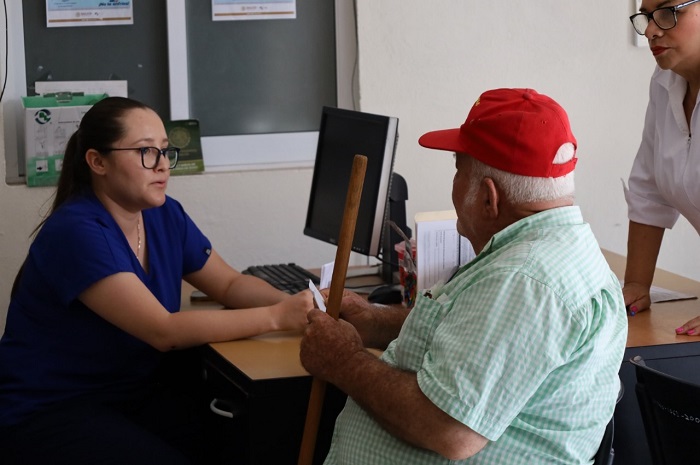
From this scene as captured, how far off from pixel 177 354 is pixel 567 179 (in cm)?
132

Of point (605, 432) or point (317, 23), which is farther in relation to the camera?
point (317, 23)

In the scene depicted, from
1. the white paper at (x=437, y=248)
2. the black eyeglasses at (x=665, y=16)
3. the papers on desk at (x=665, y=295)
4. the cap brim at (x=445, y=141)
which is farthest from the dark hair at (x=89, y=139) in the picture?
the papers on desk at (x=665, y=295)

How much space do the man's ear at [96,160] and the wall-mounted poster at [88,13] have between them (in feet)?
4.72

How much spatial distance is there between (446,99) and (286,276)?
1260 mm

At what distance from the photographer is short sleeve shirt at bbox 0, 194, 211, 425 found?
2.20 metres

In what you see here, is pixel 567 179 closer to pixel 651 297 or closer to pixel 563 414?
pixel 563 414

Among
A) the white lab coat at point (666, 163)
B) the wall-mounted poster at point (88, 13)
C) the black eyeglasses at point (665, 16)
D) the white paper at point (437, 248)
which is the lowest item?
the white paper at point (437, 248)

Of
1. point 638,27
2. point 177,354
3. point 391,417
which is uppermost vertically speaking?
point 638,27

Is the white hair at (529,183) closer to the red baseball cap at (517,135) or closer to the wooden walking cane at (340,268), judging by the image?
the red baseball cap at (517,135)

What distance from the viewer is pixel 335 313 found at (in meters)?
1.98

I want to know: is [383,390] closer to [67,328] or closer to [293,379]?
[293,379]

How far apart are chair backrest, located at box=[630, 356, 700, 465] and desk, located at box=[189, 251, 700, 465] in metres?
0.40

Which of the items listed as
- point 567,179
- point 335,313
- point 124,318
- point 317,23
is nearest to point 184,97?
point 317,23

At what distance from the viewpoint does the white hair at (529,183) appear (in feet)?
5.19
